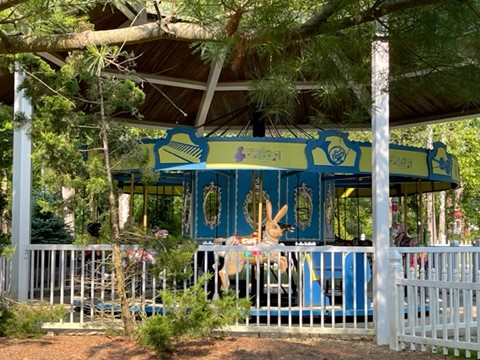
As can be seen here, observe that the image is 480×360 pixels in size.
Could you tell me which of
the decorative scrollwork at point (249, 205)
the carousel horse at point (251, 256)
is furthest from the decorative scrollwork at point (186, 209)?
the carousel horse at point (251, 256)

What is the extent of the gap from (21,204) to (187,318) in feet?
13.3

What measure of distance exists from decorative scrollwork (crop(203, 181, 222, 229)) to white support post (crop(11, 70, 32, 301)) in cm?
453

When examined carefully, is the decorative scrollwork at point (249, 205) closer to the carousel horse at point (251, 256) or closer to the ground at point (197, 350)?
the carousel horse at point (251, 256)

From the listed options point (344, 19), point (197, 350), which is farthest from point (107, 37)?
point (197, 350)

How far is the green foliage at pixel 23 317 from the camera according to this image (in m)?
7.90

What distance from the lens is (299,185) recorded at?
13.7 meters

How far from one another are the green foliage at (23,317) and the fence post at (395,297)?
4.15 meters

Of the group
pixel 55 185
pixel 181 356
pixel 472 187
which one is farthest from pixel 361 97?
pixel 472 187

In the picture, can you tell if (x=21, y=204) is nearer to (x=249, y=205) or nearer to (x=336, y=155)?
(x=249, y=205)

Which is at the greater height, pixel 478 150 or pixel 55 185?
pixel 478 150

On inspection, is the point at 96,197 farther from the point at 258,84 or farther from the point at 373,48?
the point at 373,48

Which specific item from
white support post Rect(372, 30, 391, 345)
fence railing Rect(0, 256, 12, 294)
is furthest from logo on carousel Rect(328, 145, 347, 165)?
fence railing Rect(0, 256, 12, 294)

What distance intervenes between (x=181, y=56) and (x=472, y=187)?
25.7 meters

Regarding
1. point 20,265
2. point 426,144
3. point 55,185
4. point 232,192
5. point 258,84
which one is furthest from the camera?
point 426,144
